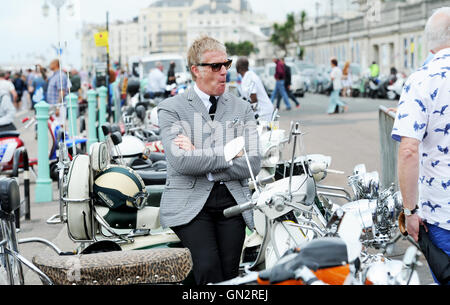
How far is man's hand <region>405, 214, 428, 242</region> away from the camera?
3.37 metres

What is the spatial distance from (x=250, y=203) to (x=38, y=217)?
5.76m

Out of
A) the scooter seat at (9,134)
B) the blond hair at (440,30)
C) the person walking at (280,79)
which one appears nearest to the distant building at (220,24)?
the person walking at (280,79)

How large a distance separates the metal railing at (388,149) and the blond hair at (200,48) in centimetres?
356

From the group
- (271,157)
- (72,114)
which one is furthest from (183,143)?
(72,114)

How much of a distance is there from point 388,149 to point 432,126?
14.4ft

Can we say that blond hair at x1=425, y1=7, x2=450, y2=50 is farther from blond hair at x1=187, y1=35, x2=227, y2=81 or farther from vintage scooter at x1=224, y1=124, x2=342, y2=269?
blond hair at x1=187, y1=35, x2=227, y2=81

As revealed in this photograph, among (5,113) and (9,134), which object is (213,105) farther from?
(5,113)

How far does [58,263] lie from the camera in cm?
311

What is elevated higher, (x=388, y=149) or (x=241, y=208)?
(x=241, y=208)

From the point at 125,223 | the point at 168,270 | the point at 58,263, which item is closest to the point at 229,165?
the point at 168,270

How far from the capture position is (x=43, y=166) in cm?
970

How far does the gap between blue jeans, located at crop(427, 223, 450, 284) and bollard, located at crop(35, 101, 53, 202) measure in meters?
7.03

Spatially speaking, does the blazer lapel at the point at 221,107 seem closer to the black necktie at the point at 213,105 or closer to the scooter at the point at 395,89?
the black necktie at the point at 213,105

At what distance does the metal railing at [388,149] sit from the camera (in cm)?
717
